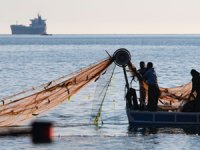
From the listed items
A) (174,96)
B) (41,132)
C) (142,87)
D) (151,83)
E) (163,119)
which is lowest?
(163,119)

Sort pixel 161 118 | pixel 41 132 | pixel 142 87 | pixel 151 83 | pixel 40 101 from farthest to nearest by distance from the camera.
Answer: pixel 142 87 < pixel 161 118 < pixel 151 83 < pixel 40 101 < pixel 41 132

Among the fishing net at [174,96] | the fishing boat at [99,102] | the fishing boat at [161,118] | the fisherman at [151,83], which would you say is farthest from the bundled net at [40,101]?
the fishing net at [174,96]

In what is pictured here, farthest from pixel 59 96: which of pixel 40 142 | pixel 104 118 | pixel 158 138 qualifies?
pixel 40 142

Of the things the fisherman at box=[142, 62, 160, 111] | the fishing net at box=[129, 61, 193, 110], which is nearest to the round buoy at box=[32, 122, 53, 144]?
the fisherman at box=[142, 62, 160, 111]

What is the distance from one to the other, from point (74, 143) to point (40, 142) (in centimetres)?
1276

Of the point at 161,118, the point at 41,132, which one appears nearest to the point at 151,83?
the point at 161,118

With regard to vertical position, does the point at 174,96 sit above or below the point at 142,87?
below

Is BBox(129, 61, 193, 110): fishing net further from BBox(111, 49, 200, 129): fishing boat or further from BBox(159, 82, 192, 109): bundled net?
BBox(111, 49, 200, 129): fishing boat

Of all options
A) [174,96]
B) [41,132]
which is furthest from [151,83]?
[41,132]

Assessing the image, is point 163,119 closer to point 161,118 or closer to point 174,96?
point 161,118

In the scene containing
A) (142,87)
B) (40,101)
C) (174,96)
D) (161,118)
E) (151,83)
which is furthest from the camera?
(174,96)

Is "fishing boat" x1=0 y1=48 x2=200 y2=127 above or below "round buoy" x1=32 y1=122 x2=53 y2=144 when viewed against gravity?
below

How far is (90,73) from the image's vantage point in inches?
805

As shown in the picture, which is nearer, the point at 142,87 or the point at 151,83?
the point at 151,83
